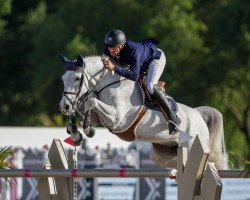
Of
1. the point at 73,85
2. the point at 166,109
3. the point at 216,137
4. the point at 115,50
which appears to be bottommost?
the point at 216,137

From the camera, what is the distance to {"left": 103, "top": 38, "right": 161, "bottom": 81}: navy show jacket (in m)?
10.2

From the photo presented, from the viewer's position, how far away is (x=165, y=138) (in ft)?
34.9

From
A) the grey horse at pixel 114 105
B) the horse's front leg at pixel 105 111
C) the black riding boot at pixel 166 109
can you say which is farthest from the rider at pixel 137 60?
the horse's front leg at pixel 105 111

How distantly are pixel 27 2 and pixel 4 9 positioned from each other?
899 centimetres

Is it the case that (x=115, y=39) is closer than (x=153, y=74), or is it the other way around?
(x=115, y=39)

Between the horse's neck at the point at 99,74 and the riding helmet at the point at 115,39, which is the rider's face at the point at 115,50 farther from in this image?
the horse's neck at the point at 99,74

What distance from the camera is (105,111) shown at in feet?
33.6

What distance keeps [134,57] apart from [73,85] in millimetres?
683

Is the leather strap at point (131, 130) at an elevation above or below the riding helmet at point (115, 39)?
below

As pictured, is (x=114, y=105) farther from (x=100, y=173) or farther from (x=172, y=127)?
(x=100, y=173)

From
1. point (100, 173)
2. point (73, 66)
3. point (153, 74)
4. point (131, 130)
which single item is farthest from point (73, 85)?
point (100, 173)

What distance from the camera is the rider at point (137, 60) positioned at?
10.3 m

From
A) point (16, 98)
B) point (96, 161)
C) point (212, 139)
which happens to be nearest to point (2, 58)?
point (16, 98)

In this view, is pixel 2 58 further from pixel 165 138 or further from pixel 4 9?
pixel 165 138
